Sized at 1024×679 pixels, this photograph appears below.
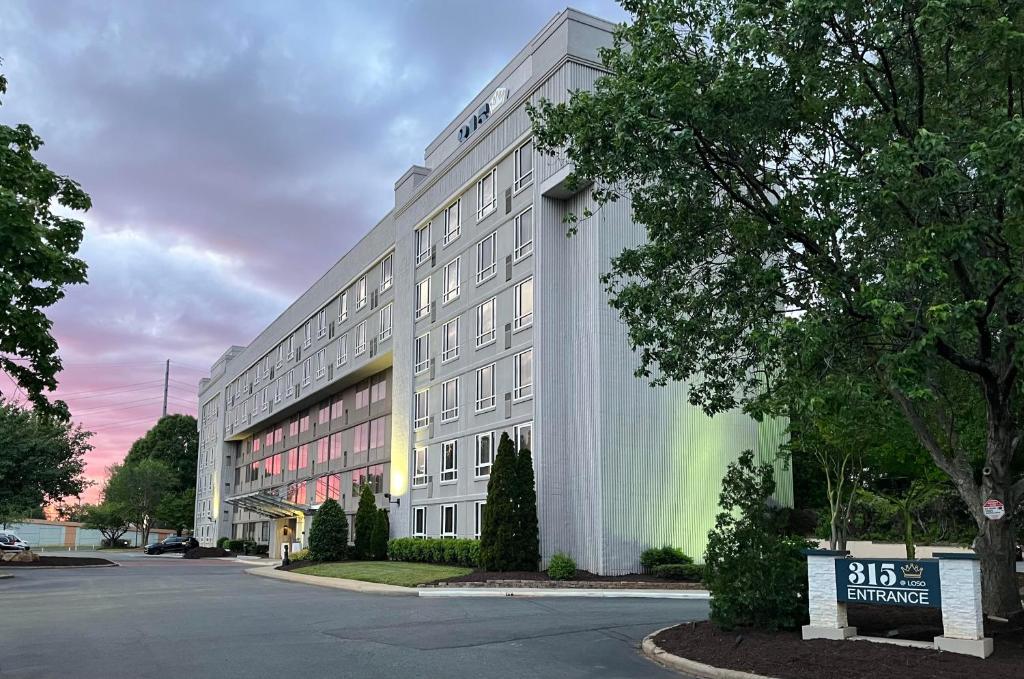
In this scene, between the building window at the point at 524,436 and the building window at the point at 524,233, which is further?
the building window at the point at 524,233

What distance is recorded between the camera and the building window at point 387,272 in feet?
142

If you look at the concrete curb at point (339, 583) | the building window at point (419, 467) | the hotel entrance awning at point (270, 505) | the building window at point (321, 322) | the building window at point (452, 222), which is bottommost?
the concrete curb at point (339, 583)

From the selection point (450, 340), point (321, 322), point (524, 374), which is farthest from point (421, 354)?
point (321, 322)

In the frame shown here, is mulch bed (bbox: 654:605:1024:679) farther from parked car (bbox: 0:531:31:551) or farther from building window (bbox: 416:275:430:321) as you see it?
parked car (bbox: 0:531:31:551)

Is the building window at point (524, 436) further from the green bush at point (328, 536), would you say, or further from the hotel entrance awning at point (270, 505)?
the hotel entrance awning at point (270, 505)

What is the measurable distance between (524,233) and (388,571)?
12.1m

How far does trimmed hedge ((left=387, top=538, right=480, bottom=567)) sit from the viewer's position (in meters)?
30.3

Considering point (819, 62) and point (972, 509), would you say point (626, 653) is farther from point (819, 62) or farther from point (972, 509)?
point (819, 62)

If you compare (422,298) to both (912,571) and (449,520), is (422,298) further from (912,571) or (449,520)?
(912,571)

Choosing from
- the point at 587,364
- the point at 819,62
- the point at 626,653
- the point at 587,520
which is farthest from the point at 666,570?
the point at 819,62

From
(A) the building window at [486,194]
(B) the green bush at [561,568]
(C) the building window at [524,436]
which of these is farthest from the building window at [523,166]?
(B) the green bush at [561,568]

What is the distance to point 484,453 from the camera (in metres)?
32.4

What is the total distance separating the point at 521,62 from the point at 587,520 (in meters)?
16.9

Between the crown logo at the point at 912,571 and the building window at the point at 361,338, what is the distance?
36118 mm
